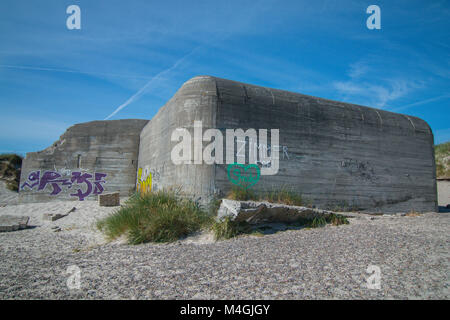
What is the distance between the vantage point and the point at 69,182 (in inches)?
525

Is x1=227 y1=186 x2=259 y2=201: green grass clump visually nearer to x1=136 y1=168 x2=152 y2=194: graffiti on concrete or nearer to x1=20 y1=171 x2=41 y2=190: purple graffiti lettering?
x1=136 y1=168 x2=152 y2=194: graffiti on concrete

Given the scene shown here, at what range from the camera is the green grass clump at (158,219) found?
5.98m

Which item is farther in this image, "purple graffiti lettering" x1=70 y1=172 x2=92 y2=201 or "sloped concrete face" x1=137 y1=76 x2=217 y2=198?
"purple graffiti lettering" x1=70 y1=172 x2=92 y2=201

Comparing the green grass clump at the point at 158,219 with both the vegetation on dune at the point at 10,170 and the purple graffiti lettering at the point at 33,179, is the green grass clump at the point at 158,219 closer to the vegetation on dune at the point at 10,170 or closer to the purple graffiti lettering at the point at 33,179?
the purple graffiti lettering at the point at 33,179

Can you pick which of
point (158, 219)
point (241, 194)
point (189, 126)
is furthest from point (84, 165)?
point (241, 194)

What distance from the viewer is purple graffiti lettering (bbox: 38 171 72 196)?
13.2 meters

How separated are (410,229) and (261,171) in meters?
3.69

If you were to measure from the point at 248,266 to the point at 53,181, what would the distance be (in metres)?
12.6

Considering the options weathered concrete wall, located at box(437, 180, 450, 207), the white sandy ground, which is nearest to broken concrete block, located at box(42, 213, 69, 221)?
the white sandy ground

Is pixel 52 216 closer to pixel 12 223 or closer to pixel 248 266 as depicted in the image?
pixel 12 223

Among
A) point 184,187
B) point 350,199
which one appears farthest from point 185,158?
point 350,199

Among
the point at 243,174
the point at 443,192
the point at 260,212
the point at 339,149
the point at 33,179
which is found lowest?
the point at 443,192

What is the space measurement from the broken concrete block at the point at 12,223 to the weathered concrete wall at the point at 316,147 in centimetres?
414

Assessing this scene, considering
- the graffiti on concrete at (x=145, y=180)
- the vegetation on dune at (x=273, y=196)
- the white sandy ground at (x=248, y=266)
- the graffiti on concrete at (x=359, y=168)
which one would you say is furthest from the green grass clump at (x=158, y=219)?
the graffiti on concrete at (x=359, y=168)
